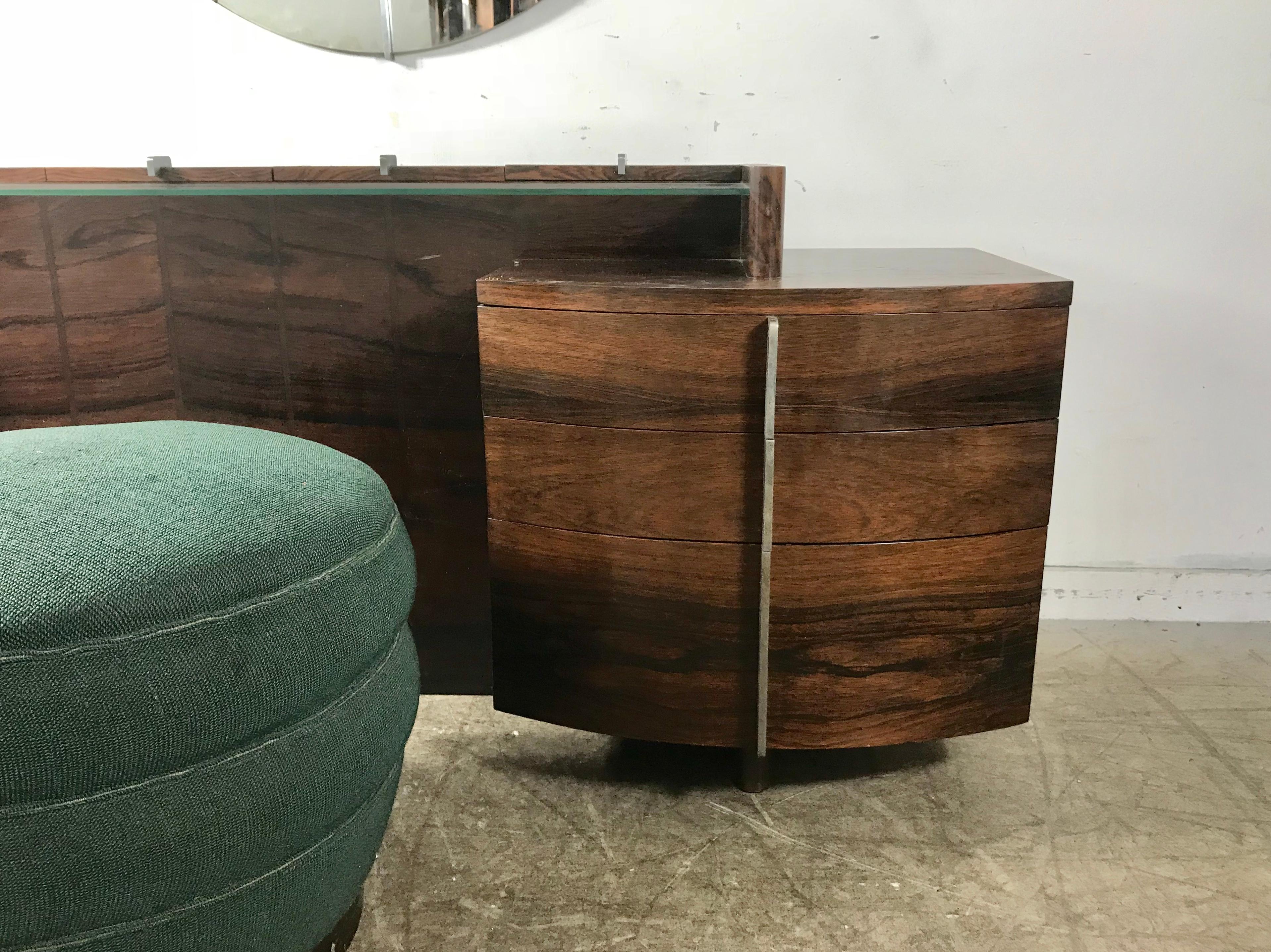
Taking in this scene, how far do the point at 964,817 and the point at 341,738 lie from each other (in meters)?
0.88

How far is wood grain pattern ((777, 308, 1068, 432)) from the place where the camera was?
4.09ft

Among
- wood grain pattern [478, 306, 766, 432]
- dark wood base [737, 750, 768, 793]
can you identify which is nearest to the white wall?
wood grain pattern [478, 306, 766, 432]

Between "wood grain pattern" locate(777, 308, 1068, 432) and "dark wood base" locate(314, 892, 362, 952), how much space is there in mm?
726

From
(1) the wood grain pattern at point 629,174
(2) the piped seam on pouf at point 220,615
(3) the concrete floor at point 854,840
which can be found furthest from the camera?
(1) the wood grain pattern at point 629,174

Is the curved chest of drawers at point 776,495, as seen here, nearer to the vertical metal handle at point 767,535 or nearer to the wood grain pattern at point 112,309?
the vertical metal handle at point 767,535

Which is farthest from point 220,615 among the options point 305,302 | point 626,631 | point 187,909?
point 305,302

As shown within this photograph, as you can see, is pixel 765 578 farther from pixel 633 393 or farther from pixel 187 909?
pixel 187 909

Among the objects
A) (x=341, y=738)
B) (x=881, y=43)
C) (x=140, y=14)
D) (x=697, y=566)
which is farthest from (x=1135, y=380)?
(x=140, y=14)

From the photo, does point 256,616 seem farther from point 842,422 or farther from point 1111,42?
point 1111,42

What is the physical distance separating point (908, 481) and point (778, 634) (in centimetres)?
25

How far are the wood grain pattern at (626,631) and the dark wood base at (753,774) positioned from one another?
0.08 metres

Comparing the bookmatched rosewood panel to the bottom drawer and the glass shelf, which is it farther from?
the bottom drawer

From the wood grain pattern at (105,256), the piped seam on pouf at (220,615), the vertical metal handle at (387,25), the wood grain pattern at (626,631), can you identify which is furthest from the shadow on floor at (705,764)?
the vertical metal handle at (387,25)

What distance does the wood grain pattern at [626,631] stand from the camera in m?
1.34
